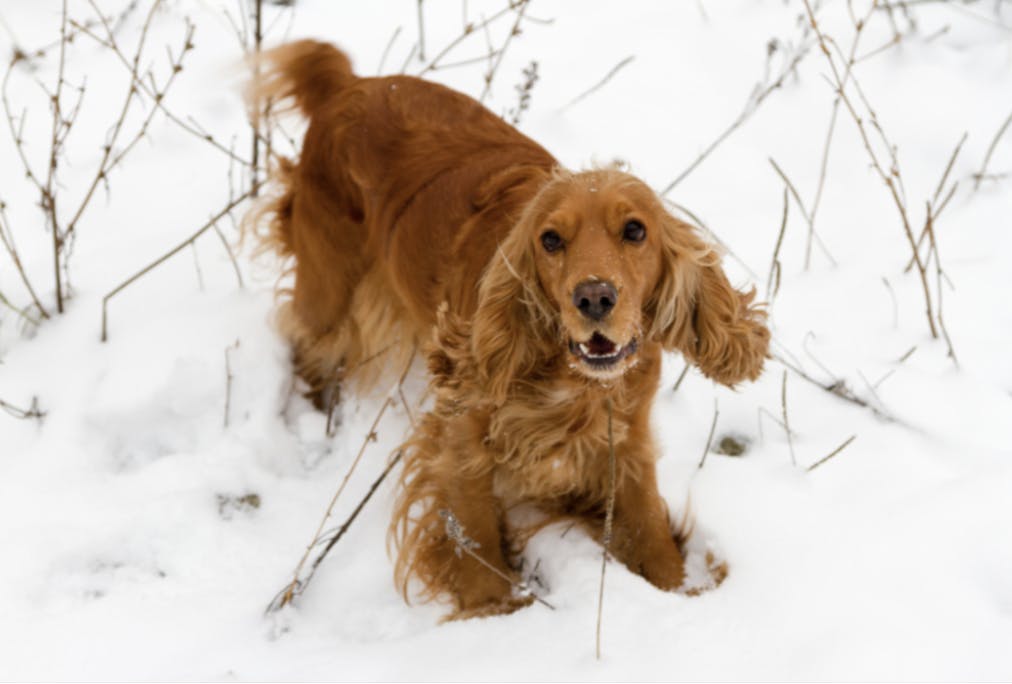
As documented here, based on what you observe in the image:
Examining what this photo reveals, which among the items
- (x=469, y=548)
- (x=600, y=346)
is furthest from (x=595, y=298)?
(x=469, y=548)

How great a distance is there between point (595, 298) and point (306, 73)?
142 cm

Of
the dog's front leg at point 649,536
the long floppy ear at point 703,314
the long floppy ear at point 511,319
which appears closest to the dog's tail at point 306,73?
the long floppy ear at point 511,319

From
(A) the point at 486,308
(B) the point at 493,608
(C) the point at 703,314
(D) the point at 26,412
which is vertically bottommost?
(B) the point at 493,608

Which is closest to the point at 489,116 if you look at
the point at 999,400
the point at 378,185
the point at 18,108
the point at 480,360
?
the point at 378,185

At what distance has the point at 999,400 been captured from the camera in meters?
2.53

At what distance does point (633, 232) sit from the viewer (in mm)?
1839

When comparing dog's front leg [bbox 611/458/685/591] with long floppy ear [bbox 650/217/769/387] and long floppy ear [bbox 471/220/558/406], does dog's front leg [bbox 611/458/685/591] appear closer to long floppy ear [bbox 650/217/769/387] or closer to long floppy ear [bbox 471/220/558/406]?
long floppy ear [bbox 650/217/769/387]

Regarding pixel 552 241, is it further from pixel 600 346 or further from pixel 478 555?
pixel 478 555

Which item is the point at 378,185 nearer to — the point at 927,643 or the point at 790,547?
the point at 790,547

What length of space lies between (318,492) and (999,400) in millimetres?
1788

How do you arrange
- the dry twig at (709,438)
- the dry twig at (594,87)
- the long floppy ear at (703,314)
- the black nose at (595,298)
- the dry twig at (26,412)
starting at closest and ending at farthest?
the black nose at (595,298) → the long floppy ear at (703,314) → the dry twig at (709,438) → the dry twig at (26,412) → the dry twig at (594,87)

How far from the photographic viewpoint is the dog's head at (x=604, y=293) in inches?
69.1

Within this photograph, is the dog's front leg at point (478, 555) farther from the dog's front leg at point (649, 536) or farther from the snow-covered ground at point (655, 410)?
the dog's front leg at point (649, 536)

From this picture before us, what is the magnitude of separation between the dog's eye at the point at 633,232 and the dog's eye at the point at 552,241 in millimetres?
117
